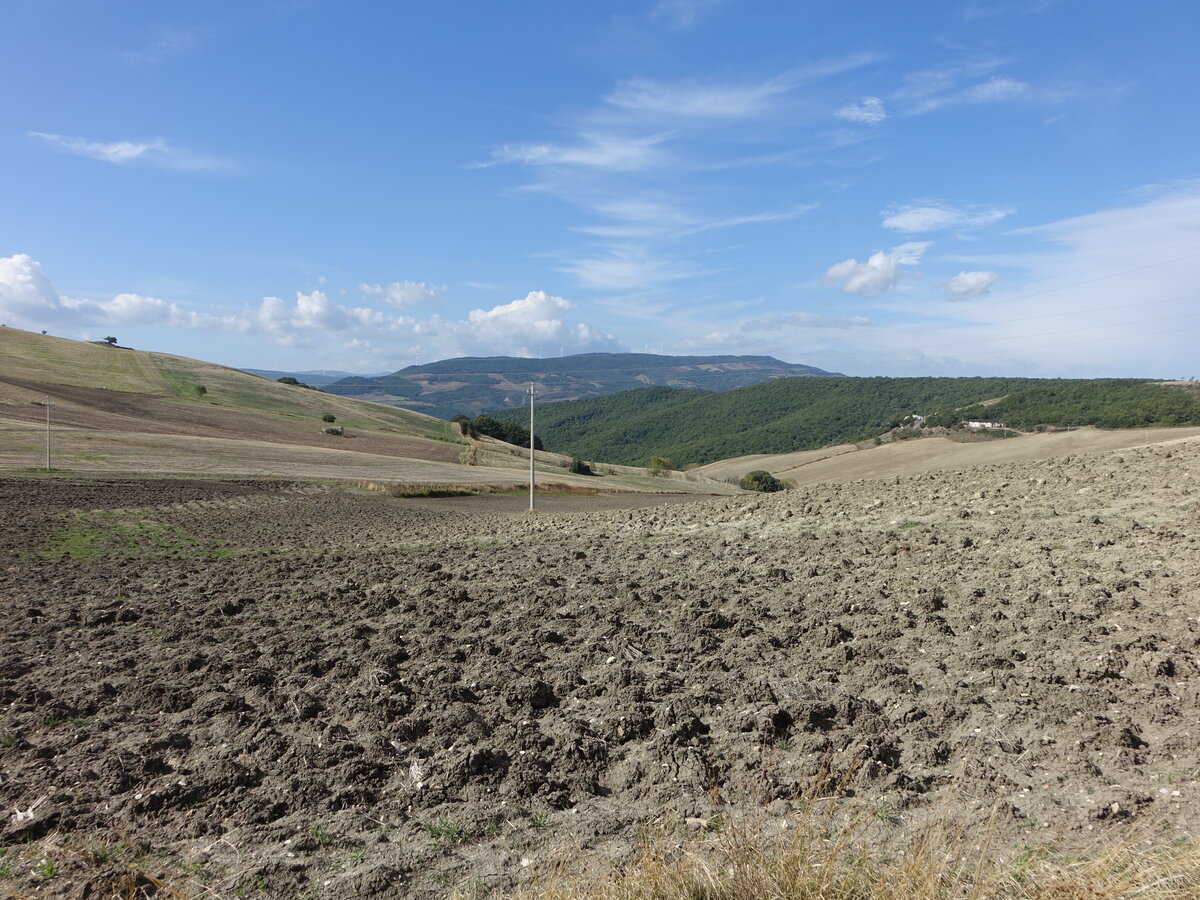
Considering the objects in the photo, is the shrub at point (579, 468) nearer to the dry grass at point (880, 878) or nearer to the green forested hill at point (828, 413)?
the green forested hill at point (828, 413)

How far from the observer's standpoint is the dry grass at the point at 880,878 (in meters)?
3.58

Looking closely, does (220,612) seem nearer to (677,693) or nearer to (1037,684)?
(677,693)

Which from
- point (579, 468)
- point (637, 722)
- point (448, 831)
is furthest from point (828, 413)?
point (448, 831)

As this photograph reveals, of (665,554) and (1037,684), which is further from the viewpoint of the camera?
(665,554)

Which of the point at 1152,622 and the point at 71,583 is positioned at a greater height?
the point at 1152,622

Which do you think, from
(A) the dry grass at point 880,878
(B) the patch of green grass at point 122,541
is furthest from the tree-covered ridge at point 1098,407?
(A) the dry grass at point 880,878

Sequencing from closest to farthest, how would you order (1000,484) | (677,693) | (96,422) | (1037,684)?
(1037,684) → (677,693) → (1000,484) → (96,422)

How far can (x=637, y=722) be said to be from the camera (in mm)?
6984

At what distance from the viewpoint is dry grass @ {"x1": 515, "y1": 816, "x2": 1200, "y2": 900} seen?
3.58 m

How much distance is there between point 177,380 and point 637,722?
108499 mm

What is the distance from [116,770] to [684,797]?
15.1 ft

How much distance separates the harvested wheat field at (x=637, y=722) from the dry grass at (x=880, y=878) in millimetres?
23

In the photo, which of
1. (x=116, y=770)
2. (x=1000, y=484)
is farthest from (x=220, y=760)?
(x=1000, y=484)

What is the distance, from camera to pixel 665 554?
16.7m
